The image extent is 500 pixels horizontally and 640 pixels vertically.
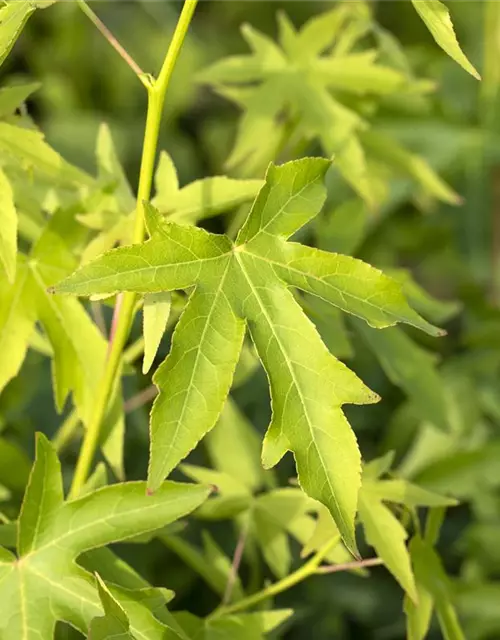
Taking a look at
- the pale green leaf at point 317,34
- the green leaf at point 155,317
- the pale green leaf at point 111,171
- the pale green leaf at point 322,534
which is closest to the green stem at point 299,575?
the pale green leaf at point 322,534

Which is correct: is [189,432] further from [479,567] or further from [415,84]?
[479,567]

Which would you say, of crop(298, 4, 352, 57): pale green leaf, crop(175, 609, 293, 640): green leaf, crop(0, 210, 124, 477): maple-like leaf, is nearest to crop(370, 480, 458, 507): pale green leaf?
crop(175, 609, 293, 640): green leaf

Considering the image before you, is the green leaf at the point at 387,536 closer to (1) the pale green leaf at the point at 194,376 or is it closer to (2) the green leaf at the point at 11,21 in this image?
(1) the pale green leaf at the point at 194,376

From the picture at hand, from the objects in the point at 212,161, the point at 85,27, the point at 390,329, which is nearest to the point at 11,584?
the point at 390,329

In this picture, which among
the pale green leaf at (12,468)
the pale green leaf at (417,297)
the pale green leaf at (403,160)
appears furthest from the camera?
the pale green leaf at (403,160)

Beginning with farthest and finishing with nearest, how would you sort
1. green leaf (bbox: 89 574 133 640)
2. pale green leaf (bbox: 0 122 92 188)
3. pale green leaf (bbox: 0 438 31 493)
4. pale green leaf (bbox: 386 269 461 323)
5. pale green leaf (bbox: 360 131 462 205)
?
pale green leaf (bbox: 360 131 462 205)
pale green leaf (bbox: 386 269 461 323)
pale green leaf (bbox: 0 438 31 493)
pale green leaf (bbox: 0 122 92 188)
green leaf (bbox: 89 574 133 640)

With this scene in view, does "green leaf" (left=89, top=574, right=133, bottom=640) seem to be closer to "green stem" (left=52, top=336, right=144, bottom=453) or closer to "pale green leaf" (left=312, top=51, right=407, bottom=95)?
"green stem" (left=52, top=336, right=144, bottom=453)

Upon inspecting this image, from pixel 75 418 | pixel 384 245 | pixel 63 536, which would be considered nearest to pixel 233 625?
pixel 63 536

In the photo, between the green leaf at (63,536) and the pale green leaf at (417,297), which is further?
the pale green leaf at (417,297)

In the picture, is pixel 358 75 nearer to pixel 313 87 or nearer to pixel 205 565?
pixel 313 87
